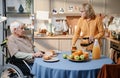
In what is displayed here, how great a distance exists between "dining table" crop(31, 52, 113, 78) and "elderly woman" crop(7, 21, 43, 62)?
0.31 m

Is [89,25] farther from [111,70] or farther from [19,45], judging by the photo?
[111,70]

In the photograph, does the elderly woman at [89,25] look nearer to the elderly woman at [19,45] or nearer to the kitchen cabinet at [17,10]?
the elderly woman at [19,45]

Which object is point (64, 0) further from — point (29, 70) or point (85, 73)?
point (85, 73)

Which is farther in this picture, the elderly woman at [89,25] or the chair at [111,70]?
the elderly woman at [89,25]

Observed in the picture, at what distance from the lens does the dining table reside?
254 cm

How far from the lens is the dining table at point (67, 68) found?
2.54 m

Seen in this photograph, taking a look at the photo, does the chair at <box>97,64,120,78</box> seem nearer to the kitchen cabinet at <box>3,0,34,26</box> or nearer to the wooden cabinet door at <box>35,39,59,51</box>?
the wooden cabinet door at <box>35,39,59,51</box>

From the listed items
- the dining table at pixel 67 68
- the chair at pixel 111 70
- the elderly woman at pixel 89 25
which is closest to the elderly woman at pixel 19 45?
the dining table at pixel 67 68

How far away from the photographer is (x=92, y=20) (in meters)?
4.22

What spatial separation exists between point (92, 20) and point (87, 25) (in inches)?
5.0

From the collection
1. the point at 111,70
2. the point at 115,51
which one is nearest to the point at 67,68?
the point at 111,70

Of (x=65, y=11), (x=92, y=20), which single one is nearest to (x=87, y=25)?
(x=92, y=20)

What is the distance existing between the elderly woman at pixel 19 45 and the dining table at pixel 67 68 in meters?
0.31

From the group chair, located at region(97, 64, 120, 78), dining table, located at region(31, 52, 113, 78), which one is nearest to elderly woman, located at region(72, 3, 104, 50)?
dining table, located at region(31, 52, 113, 78)
